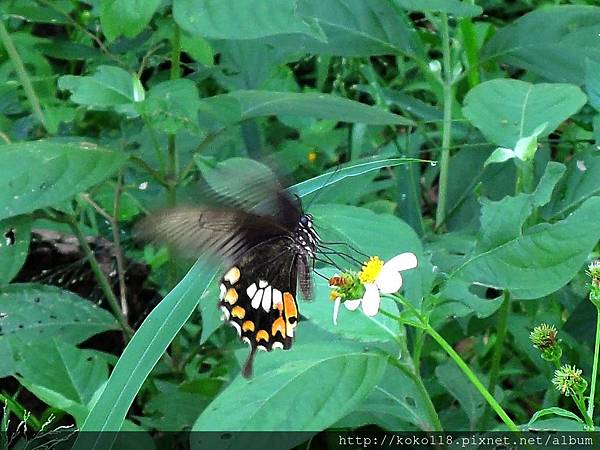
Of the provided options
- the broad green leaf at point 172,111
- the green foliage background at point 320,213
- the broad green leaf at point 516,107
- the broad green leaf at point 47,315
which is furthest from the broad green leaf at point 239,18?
the broad green leaf at point 47,315

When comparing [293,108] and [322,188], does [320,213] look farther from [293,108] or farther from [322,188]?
[293,108]

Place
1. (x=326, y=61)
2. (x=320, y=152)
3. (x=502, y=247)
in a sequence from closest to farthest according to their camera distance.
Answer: (x=502, y=247) < (x=326, y=61) < (x=320, y=152)

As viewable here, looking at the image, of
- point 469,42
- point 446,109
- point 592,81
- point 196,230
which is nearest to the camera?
point 196,230

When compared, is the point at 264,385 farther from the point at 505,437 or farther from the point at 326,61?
the point at 326,61

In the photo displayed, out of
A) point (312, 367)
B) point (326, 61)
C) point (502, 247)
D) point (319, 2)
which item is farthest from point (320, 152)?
point (312, 367)

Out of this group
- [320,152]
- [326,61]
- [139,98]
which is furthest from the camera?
[320,152]

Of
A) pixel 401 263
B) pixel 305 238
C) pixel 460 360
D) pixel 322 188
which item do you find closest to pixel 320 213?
pixel 322 188
